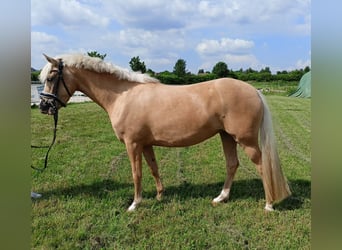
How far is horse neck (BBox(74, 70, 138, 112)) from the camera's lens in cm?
345

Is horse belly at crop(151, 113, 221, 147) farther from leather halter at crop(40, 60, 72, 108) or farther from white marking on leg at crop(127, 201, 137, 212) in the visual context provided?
leather halter at crop(40, 60, 72, 108)

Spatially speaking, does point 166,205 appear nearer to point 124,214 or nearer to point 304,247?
point 124,214

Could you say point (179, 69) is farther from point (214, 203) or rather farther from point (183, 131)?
point (214, 203)

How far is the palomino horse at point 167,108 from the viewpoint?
10.5ft

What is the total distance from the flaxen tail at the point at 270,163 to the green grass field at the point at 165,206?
0.22m

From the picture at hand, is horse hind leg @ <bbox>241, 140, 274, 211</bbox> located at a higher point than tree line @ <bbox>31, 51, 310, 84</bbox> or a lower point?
lower

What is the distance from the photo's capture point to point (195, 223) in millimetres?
3055

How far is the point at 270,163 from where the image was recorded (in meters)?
3.23

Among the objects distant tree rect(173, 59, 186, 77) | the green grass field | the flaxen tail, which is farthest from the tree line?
the flaxen tail

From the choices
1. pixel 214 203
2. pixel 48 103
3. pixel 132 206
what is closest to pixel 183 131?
pixel 214 203

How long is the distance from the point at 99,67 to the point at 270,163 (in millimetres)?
2384

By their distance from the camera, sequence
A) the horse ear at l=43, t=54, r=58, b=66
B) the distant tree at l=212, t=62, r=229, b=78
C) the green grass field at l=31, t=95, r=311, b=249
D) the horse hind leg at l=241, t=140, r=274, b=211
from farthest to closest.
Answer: the distant tree at l=212, t=62, r=229, b=78 < the horse hind leg at l=241, t=140, r=274, b=211 < the horse ear at l=43, t=54, r=58, b=66 < the green grass field at l=31, t=95, r=311, b=249
